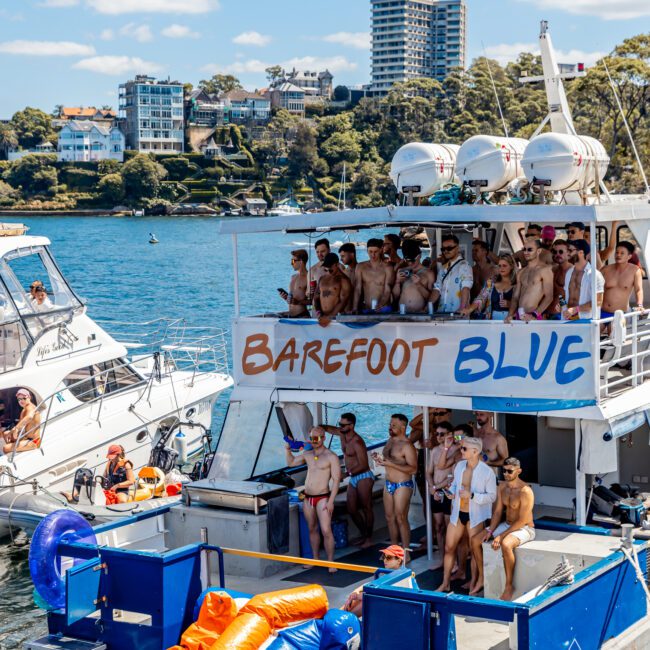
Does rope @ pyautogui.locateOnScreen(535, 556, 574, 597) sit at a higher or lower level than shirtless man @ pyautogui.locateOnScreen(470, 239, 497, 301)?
lower

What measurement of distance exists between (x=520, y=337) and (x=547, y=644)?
12.5 ft

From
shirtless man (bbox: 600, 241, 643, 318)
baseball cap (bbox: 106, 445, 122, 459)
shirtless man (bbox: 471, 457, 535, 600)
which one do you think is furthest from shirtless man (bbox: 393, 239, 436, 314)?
baseball cap (bbox: 106, 445, 122, 459)

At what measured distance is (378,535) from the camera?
47.4 ft

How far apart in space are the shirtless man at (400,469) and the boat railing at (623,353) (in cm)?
226

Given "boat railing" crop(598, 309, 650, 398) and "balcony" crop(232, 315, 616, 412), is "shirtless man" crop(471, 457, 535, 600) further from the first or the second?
"boat railing" crop(598, 309, 650, 398)

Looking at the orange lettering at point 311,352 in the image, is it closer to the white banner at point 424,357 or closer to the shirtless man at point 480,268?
the white banner at point 424,357

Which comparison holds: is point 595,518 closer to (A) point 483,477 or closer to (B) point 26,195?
(A) point 483,477

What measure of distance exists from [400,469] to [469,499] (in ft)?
4.17

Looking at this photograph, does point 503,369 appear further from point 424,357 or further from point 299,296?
point 299,296

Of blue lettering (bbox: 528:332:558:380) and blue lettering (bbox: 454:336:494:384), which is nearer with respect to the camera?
blue lettering (bbox: 528:332:558:380)

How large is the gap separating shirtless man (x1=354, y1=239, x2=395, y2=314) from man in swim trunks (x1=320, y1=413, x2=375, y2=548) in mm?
1351

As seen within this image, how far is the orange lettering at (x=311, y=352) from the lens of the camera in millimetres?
13656

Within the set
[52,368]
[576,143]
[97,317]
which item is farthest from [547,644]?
[97,317]

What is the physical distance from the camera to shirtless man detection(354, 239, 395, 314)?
13.8 m
